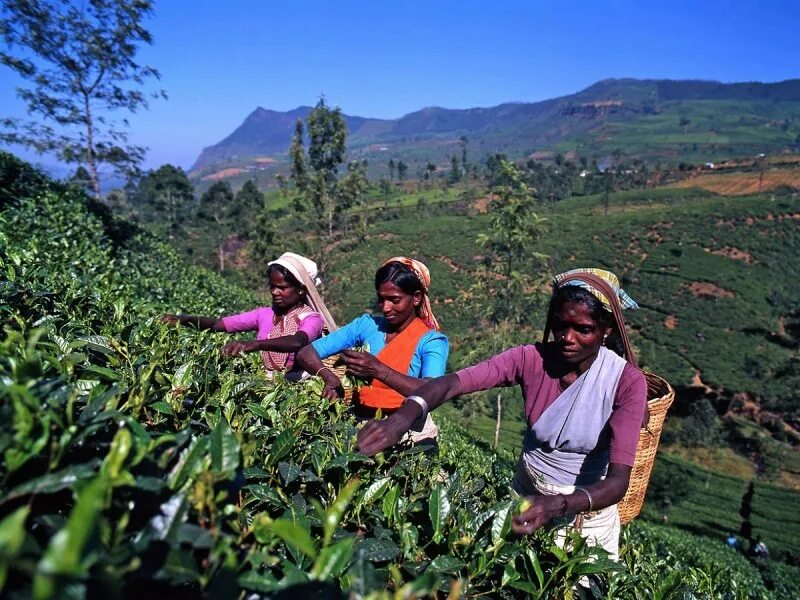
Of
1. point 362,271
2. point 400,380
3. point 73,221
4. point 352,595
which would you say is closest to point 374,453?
point 400,380

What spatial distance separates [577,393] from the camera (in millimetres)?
2123

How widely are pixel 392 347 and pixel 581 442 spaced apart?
100 centimetres

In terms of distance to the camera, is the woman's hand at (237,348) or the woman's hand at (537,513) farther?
the woman's hand at (237,348)

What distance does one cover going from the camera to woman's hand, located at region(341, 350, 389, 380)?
214 centimetres

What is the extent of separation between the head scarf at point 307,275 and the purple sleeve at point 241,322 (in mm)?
405

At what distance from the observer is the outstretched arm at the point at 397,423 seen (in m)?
1.56

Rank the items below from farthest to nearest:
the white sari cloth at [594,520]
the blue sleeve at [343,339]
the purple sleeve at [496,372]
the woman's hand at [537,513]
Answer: the blue sleeve at [343,339]
the purple sleeve at [496,372]
the white sari cloth at [594,520]
the woman's hand at [537,513]

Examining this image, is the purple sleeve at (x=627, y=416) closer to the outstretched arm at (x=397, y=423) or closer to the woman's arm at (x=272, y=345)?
the outstretched arm at (x=397, y=423)

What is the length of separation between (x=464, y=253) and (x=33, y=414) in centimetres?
4661

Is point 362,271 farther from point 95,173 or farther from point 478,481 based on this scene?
point 478,481

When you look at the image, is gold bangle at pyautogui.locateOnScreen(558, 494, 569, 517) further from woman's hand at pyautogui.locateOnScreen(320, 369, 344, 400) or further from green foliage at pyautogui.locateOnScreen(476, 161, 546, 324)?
green foliage at pyautogui.locateOnScreen(476, 161, 546, 324)

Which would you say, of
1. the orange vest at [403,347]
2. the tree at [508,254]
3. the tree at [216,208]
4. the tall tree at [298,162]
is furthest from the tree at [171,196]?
the orange vest at [403,347]

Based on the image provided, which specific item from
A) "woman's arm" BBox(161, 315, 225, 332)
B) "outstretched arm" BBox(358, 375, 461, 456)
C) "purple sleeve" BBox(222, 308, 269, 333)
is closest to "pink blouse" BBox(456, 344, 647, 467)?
"outstretched arm" BBox(358, 375, 461, 456)

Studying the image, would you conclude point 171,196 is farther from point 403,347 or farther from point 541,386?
point 541,386
